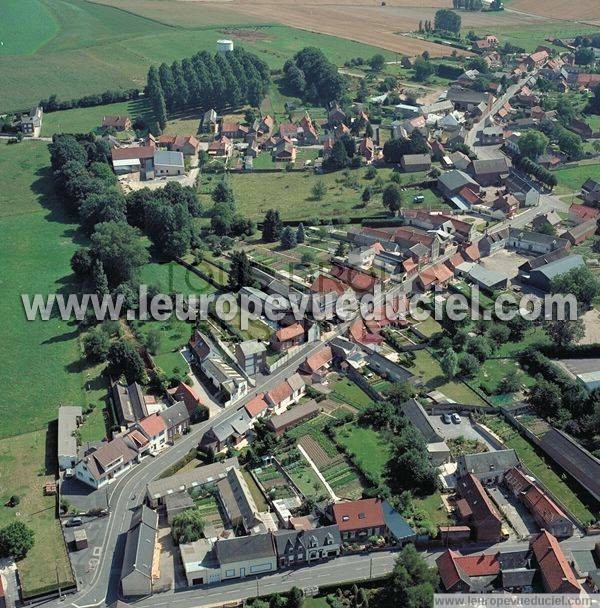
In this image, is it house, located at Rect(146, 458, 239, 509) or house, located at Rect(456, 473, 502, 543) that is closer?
house, located at Rect(456, 473, 502, 543)

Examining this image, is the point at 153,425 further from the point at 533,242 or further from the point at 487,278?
the point at 533,242

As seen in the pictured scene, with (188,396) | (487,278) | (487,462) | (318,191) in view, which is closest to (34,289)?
(188,396)

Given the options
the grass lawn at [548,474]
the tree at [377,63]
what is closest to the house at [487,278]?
the grass lawn at [548,474]

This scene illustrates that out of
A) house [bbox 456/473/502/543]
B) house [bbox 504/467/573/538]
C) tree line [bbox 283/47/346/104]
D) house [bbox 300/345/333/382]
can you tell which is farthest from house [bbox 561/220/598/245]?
tree line [bbox 283/47/346/104]

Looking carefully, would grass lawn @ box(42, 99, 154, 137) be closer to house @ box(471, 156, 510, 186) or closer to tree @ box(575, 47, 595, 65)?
house @ box(471, 156, 510, 186)

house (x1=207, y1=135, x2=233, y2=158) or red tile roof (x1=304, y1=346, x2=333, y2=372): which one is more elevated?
house (x1=207, y1=135, x2=233, y2=158)

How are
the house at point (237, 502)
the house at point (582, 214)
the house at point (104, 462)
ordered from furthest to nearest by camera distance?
1. the house at point (582, 214)
2. the house at point (104, 462)
3. the house at point (237, 502)

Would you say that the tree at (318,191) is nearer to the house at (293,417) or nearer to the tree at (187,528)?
the house at (293,417)
